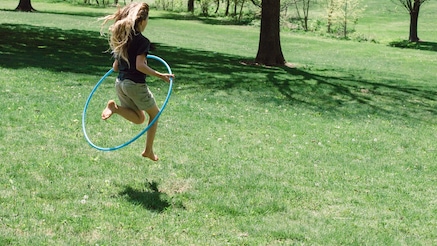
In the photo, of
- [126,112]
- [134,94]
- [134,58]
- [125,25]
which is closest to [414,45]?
[126,112]

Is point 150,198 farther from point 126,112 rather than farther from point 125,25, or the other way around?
point 125,25

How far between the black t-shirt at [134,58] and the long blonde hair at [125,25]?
58 mm

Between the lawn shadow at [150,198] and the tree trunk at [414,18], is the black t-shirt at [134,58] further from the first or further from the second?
the tree trunk at [414,18]

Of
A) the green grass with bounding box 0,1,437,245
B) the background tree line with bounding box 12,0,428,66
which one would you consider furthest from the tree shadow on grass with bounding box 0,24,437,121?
the background tree line with bounding box 12,0,428,66

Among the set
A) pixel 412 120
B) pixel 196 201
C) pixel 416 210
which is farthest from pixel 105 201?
pixel 412 120

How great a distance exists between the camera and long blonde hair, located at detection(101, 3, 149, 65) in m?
5.94

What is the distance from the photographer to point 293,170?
7789mm

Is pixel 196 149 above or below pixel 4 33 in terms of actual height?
below

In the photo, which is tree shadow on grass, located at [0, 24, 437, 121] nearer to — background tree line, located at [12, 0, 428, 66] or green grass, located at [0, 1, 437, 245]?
green grass, located at [0, 1, 437, 245]

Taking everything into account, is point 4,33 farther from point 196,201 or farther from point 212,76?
point 196,201

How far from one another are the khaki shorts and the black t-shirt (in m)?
0.06

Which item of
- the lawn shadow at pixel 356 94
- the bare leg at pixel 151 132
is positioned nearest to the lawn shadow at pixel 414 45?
the lawn shadow at pixel 356 94

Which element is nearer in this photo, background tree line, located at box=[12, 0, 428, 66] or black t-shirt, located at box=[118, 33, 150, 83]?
black t-shirt, located at box=[118, 33, 150, 83]

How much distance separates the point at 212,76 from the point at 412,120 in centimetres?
589
